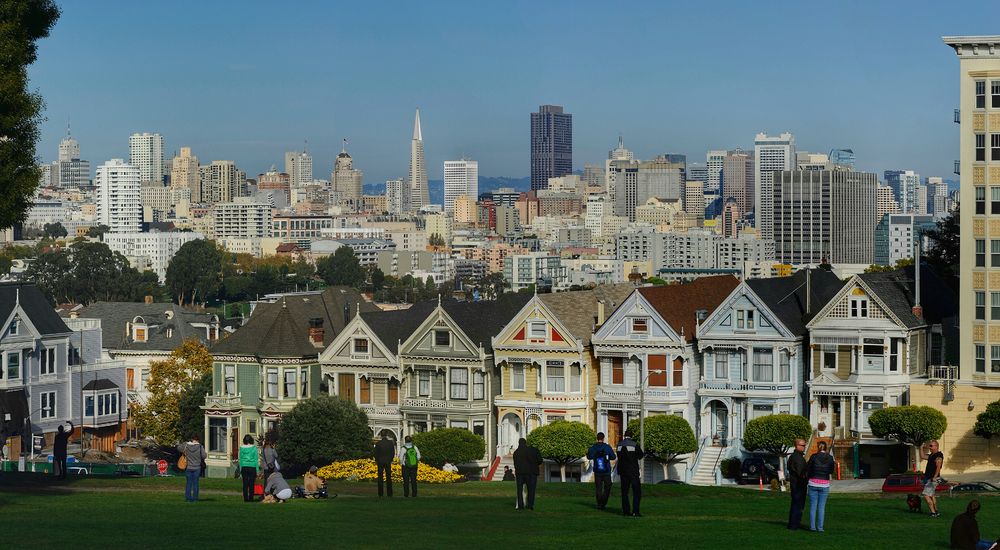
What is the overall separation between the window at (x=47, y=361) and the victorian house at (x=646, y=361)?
27.1 m

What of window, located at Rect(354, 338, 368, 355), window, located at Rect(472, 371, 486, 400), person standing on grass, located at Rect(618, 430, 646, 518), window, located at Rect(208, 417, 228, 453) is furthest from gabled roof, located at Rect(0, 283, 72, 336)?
person standing on grass, located at Rect(618, 430, 646, 518)

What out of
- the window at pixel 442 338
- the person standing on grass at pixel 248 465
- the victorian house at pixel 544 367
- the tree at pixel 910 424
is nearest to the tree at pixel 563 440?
the victorian house at pixel 544 367

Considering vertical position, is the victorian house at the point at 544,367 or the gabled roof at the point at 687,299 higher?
the gabled roof at the point at 687,299

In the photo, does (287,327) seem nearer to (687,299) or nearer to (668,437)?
(687,299)

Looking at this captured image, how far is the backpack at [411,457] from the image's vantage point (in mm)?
40125

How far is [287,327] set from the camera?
2778 inches

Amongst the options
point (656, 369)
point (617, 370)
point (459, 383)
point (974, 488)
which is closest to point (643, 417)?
point (656, 369)

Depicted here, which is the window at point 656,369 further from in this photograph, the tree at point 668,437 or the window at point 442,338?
the window at point 442,338

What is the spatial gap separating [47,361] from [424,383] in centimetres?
2021

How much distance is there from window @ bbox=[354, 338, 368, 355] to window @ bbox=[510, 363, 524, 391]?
6.31m

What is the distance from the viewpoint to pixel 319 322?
2793 inches

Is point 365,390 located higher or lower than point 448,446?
higher

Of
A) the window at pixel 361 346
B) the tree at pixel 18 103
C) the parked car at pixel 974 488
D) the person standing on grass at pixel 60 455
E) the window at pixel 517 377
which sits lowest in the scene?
the parked car at pixel 974 488

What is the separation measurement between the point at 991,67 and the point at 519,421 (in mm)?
20638
